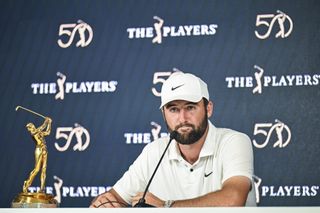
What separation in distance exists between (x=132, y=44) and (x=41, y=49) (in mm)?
561

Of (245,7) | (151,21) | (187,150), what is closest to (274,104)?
(245,7)

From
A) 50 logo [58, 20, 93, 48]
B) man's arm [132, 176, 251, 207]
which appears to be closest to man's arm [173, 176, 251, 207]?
man's arm [132, 176, 251, 207]

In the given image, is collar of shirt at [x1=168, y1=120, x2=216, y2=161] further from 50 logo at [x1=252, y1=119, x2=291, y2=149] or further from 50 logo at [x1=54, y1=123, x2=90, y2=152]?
50 logo at [x1=54, y1=123, x2=90, y2=152]

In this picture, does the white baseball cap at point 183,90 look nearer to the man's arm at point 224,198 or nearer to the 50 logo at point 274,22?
the man's arm at point 224,198

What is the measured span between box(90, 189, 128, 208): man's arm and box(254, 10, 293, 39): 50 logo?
1.48 meters

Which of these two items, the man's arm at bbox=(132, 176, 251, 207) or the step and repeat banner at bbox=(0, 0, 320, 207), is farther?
the step and repeat banner at bbox=(0, 0, 320, 207)

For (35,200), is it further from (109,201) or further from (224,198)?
(224,198)

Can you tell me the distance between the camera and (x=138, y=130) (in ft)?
13.3

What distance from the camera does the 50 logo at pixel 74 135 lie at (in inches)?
161

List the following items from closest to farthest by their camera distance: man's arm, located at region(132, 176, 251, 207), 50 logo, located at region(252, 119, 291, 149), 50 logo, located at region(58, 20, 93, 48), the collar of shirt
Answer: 1. man's arm, located at region(132, 176, 251, 207)
2. the collar of shirt
3. 50 logo, located at region(252, 119, 291, 149)
4. 50 logo, located at region(58, 20, 93, 48)

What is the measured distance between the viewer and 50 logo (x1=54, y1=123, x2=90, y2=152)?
410cm

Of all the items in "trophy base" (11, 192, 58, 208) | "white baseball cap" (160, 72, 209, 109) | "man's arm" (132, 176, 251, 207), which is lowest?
"trophy base" (11, 192, 58, 208)

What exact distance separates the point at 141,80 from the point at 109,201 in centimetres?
138

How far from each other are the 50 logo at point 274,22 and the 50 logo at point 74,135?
1141 mm
